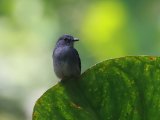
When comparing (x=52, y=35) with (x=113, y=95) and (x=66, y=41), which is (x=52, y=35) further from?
(x=113, y=95)

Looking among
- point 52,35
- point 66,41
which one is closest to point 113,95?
point 66,41

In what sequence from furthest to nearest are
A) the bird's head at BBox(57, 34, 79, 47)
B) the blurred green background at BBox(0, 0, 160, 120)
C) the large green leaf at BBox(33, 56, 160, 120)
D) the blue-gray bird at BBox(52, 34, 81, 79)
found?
1. the blurred green background at BBox(0, 0, 160, 120)
2. the bird's head at BBox(57, 34, 79, 47)
3. the blue-gray bird at BBox(52, 34, 81, 79)
4. the large green leaf at BBox(33, 56, 160, 120)

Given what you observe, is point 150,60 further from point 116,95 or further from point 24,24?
point 24,24

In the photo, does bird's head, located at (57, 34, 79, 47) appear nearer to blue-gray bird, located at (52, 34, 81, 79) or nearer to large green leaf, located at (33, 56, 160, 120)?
blue-gray bird, located at (52, 34, 81, 79)

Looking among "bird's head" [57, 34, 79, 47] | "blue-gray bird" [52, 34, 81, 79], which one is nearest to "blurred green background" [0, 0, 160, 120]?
"bird's head" [57, 34, 79, 47]

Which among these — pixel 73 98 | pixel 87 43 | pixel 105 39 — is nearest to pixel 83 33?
pixel 87 43
